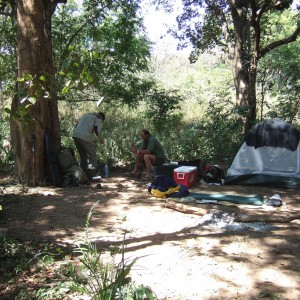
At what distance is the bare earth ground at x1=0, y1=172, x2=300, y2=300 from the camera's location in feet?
9.59

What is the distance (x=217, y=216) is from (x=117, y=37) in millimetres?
6119

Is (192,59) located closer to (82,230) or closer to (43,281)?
(82,230)

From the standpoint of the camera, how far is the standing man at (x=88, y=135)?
7488mm

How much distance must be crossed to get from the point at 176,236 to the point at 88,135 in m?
3.96

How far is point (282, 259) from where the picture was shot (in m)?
3.41

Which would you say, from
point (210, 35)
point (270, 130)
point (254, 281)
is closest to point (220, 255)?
point (254, 281)

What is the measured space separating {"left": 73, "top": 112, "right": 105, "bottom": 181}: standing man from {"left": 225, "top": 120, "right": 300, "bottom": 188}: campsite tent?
2768 mm

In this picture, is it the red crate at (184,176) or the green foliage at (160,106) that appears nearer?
the red crate at (184,176)

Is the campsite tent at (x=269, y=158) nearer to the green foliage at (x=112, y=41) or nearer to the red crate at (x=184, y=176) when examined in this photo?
the red crate at (x=184, y=176)

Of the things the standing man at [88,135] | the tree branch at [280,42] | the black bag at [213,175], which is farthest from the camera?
the tree branch at [280,42]

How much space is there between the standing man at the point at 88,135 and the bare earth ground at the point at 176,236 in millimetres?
1322

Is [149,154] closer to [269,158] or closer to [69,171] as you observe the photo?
[69,171]

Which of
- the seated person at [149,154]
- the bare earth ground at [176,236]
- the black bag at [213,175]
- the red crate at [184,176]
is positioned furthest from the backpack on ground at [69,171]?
the black bag at [213,175]

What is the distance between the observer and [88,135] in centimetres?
752
